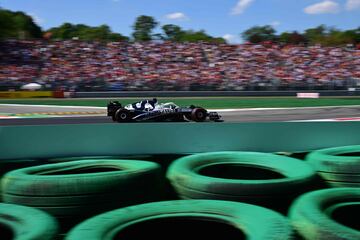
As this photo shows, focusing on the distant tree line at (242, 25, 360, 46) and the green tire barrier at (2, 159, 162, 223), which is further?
the distant tree line at (242, 25, 360, 46)

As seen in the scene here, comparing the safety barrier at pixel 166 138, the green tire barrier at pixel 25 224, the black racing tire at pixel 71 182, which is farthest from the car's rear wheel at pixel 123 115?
the green tire barrier at pixel 25 224

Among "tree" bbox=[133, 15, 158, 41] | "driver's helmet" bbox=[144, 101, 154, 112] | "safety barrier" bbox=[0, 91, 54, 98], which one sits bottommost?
"driver's helmet" bbox=[144, 101, 154, 112]

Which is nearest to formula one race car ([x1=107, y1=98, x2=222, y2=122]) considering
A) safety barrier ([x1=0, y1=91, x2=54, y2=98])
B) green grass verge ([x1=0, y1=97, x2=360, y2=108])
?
green grass verge ([x1=0, y1=97, x2=360, y2=108])

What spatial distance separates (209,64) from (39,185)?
123 feet

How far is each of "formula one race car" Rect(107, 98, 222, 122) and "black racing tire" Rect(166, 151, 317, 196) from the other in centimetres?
1015

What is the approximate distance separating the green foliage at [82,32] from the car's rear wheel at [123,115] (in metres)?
90.7

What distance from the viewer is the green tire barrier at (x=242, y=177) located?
156 inches

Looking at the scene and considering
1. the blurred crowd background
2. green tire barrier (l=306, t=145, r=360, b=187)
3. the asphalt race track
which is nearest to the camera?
green tire barrier (l=306, t=145, r=360, b=187)

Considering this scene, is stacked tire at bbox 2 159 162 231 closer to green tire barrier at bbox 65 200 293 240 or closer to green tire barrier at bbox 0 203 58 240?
green tire barrier at bbox 0 203 58 240

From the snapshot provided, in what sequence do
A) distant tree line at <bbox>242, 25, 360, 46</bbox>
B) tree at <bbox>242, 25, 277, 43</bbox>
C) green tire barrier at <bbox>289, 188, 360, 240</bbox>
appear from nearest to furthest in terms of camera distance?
green tire barrier at <bbox>289, 188, 360, 240</bbox> → distant tree line at <bbox>242, 25, 360, 46</bbox> → tree at <bbox>242, 25, 277, 43</bbox>

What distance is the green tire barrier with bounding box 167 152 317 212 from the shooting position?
396 centimetres

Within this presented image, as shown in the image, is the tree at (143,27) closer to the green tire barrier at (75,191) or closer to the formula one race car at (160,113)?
the formula one race car at (160,113)

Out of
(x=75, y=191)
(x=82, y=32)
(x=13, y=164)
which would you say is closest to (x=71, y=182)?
(x=75, y=191)

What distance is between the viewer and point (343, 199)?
3799 millimetres
